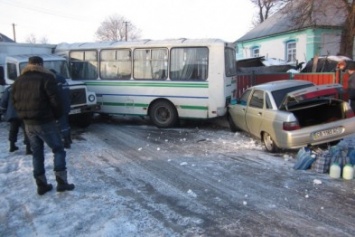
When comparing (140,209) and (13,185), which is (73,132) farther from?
A: (140,209)

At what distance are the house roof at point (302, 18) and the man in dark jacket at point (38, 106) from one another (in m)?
18.1

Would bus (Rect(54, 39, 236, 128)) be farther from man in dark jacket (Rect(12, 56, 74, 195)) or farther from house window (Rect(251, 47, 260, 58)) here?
house window (Rect(251, 47, 260, 58))

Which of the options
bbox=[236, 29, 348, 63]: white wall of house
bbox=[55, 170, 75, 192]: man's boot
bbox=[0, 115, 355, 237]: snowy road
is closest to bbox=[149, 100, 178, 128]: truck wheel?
bbox=[0, 115, 355, 237]: snowy road

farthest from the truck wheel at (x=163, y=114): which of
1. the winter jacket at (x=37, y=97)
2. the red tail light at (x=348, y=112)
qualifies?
the winter jacket at (x=37, y=97)

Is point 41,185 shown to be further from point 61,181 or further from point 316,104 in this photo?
point 316,104

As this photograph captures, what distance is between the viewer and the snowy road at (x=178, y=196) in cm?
464

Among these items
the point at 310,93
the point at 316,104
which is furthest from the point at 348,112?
the point at 310,93

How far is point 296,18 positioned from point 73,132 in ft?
49.7

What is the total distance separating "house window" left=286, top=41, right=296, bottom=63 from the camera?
2908cm

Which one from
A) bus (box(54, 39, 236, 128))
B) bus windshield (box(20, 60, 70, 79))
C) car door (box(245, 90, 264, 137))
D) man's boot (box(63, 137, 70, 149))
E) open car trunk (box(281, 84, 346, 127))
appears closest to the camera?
open car trunk (box(281, 84, 346, 127))

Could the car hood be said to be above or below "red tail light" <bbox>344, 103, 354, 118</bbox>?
above

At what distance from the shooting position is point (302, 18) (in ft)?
69.1

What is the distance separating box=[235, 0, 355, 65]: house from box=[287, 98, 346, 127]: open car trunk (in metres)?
13.7

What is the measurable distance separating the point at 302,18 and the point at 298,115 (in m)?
14.2
